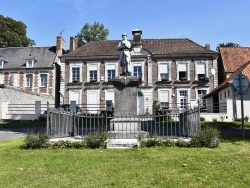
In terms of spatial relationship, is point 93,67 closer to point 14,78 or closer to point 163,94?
point 163,94

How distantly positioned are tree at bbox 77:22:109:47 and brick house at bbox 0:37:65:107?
51.4ft

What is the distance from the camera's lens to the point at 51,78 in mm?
38500

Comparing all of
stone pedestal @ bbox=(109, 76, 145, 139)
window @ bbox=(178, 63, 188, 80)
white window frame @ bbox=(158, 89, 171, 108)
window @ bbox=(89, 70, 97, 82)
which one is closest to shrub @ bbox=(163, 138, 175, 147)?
stone pedestal @ bbox=(109, 76, 145, 139)

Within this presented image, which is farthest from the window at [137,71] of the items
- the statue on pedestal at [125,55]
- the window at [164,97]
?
the statue on pedestal at [125,55]

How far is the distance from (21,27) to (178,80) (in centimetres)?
3032

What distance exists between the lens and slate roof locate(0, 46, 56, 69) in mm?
39406

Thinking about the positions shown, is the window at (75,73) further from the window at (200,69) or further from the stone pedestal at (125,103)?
the stone pedestal at (125,103)

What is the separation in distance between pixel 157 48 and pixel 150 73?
3344 millimetres

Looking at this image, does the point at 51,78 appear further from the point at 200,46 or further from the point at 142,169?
the point at 142,169

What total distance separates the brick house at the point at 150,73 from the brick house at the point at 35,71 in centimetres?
278

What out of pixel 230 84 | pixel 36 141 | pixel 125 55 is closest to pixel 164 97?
pixel 230 84

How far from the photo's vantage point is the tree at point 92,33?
56.3 meters

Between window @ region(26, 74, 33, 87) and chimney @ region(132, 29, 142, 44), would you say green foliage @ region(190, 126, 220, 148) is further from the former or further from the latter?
window @ region(26, 74, 33, 87)

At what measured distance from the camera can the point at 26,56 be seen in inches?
1608
